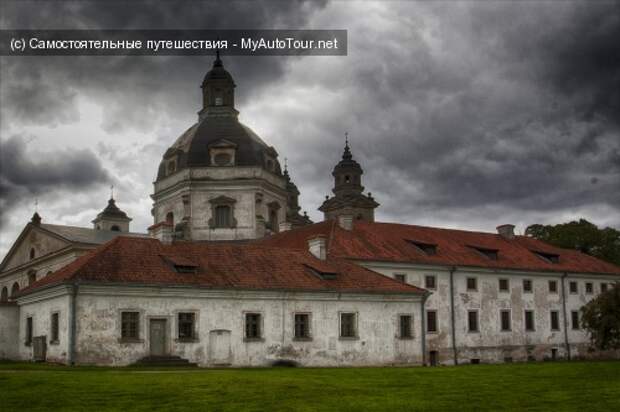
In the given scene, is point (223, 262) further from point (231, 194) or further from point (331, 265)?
point (231, 194)

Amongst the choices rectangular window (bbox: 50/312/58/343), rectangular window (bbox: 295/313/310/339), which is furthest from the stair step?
rectangular window (bbox: 295/313/310/339)

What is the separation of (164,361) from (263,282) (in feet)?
20.8

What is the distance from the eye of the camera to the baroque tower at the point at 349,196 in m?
74.0

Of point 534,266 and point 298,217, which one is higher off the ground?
point 298,217

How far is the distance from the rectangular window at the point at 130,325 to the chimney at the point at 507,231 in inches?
1429

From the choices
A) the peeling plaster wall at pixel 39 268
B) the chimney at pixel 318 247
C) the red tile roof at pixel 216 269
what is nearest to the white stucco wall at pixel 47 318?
the red tile roof at pixel 216 269

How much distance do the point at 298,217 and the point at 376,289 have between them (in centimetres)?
4444

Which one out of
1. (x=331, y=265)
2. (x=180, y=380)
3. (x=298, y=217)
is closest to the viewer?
(x=180, y=380)

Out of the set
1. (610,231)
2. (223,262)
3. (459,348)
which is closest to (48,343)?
(223,262)

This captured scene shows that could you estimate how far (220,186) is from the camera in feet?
209

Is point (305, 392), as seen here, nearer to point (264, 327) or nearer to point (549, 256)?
point (264, 327)

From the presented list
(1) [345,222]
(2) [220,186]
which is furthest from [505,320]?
(2) [220,186]

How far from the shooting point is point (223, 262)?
38.9 metres

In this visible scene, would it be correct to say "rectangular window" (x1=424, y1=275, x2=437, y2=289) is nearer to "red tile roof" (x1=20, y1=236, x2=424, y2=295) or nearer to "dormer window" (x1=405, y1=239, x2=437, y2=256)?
"dormer window" (x1=405, y1=239, x2=437, y2=256)
